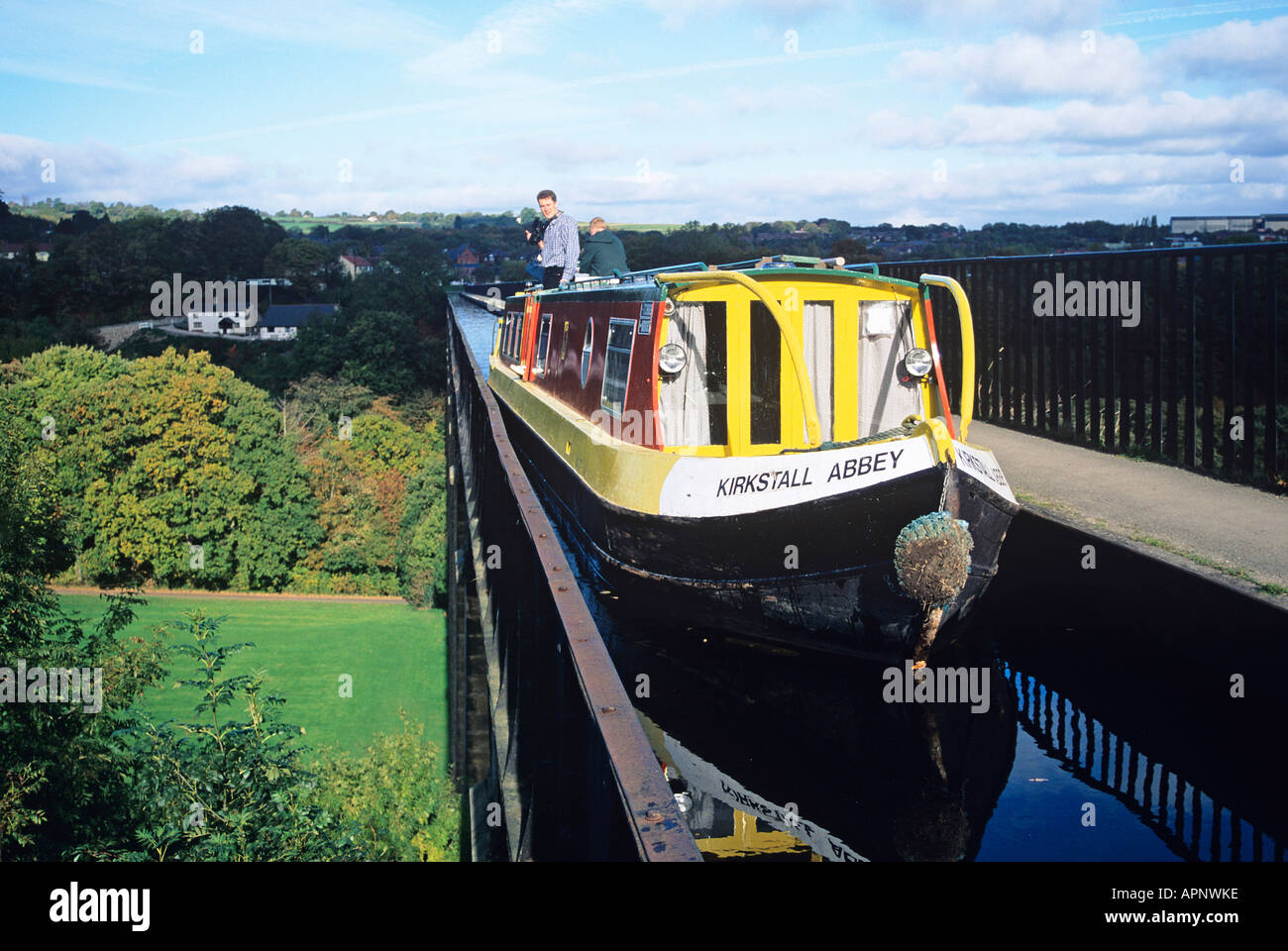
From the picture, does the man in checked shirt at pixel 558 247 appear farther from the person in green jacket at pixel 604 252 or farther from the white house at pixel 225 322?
the white house at pixel 225 322

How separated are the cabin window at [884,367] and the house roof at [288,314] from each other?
4088 inches

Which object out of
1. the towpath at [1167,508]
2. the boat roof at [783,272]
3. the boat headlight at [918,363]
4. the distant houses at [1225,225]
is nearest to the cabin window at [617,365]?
the boat roof at [783,272]

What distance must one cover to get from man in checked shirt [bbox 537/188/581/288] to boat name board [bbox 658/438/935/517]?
6.57 metres

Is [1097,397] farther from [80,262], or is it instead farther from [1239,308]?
[80,262]

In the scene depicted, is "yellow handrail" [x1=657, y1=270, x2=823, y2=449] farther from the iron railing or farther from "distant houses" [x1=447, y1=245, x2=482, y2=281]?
"distant houses" [x1=447, y1=245, x2=482, y2=281]

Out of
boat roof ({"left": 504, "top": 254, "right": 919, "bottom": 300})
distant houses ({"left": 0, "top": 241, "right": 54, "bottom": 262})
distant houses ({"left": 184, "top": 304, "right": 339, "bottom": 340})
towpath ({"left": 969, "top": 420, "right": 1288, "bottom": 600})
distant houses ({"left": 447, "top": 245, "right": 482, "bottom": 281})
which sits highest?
distant houses ({"left": 447, "top": 245, "right": 482, "bottom": 281})

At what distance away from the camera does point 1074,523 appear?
8.90m

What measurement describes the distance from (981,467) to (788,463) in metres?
1.25

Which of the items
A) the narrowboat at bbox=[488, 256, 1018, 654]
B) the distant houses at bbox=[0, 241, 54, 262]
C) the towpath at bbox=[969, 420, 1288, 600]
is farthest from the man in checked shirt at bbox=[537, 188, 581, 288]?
the distant houses at bbox=[0, 241, 54, 262]

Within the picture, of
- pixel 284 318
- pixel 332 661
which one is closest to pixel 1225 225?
pixel 332 661

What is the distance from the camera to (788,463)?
7387 mm

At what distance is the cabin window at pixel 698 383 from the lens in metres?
8.41

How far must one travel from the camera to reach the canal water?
5949mm

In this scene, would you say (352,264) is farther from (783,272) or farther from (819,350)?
(783,272)
